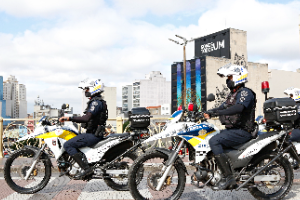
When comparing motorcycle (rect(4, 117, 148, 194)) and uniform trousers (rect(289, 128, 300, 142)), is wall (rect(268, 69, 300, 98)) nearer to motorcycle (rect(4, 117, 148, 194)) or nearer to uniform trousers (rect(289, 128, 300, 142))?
uniform trousers (rect(289, 128, 300, 142))

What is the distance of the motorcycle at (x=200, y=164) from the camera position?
15.0ft

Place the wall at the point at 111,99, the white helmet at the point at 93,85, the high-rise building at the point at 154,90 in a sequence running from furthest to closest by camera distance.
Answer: the high-rise building at the point at 154,90
the wall at the point at 111,99
the white helmet at the point at 93,85

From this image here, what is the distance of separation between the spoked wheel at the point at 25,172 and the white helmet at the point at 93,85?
141cm

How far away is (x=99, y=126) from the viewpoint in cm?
562

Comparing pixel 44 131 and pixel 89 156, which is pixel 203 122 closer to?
pixel 89 156

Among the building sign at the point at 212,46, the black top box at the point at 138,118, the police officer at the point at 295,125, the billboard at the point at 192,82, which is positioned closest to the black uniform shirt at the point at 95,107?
the black top box at the point at 138,118

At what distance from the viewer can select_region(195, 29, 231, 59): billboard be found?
88062mm

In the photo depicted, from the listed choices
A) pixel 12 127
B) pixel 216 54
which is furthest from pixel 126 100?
pixel 12 127

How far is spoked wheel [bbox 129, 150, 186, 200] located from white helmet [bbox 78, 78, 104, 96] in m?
1.77

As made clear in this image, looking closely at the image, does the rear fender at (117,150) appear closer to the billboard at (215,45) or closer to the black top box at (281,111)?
the black top box at (281,111)

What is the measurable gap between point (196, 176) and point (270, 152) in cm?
118

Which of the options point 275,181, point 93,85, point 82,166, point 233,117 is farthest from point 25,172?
point 275,181

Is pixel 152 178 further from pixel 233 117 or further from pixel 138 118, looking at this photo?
pixel 233 117

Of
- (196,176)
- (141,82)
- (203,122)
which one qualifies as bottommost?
(196,176)
